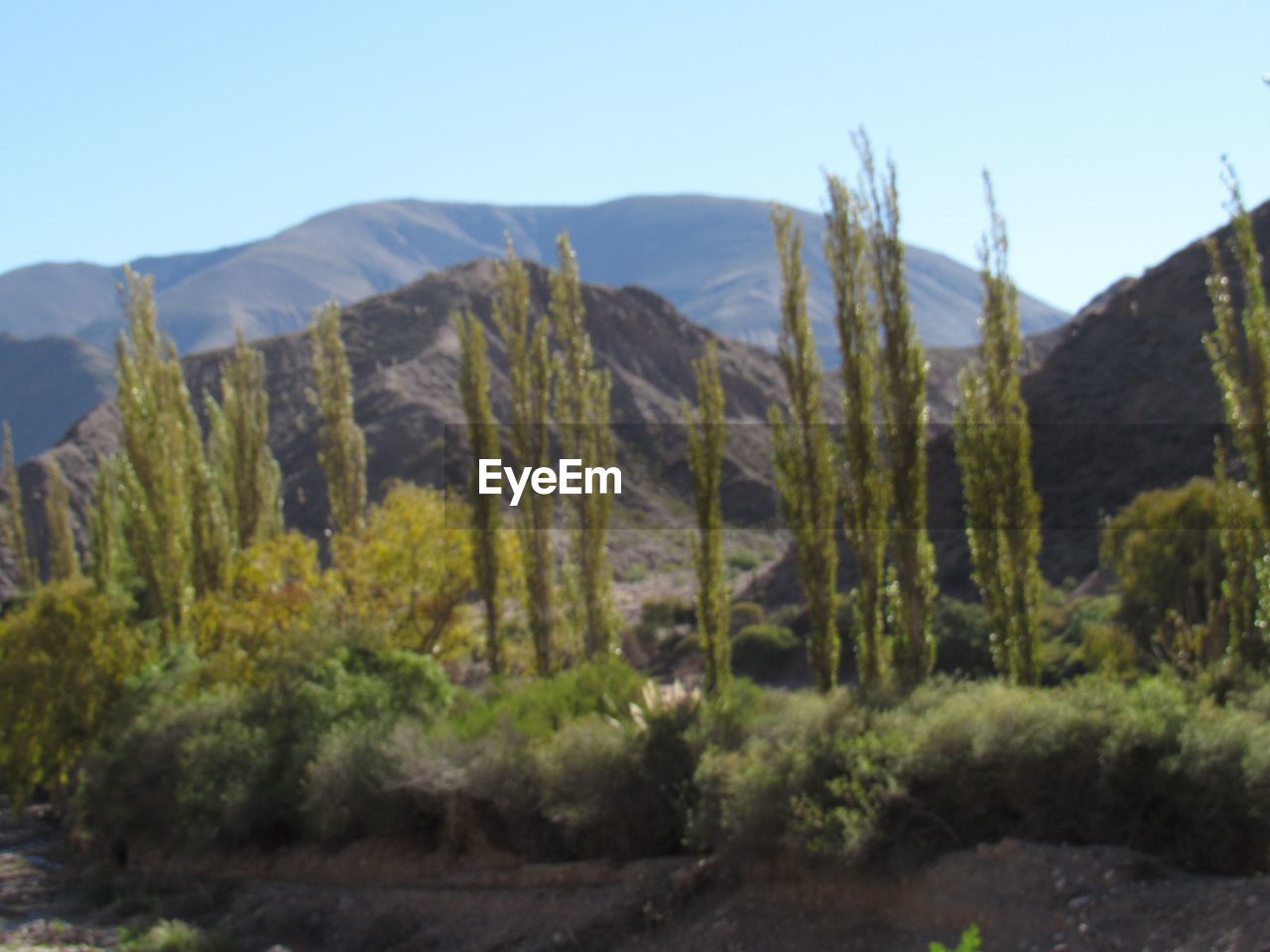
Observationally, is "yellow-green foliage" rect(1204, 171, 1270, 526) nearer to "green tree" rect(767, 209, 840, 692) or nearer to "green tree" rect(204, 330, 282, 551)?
"green tree" rect(767, 209, 840, 692)

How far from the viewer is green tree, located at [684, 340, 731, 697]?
788 inches

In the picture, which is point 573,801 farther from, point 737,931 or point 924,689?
point 924,689

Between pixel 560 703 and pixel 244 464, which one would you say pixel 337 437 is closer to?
pixel 244 464

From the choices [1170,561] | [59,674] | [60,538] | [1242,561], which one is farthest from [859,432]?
[60,538]

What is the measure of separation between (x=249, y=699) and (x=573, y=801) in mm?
6296

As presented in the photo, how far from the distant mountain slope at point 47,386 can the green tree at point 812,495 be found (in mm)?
142268

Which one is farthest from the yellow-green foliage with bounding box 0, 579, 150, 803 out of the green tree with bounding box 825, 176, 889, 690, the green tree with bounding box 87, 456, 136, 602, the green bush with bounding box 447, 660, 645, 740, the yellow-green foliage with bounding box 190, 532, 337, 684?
the green tree with bounding box 825, 176, 889, 690

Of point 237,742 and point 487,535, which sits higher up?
point 487,535

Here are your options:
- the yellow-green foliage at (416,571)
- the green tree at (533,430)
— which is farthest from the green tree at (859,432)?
the yellow-green foliage at (416,571)

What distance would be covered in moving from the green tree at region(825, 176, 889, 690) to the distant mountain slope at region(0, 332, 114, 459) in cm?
14289

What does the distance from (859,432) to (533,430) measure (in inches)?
318

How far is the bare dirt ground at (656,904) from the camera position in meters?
10.5

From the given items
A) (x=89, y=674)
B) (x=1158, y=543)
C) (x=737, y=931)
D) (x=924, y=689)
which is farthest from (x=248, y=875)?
(x=1158, y=543)

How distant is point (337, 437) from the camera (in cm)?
3116
